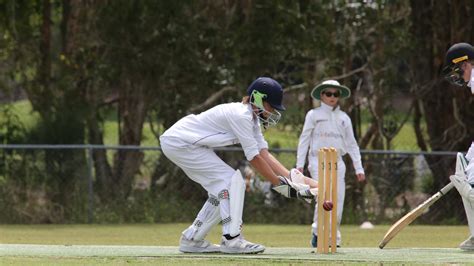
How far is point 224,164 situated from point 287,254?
961 millimetres

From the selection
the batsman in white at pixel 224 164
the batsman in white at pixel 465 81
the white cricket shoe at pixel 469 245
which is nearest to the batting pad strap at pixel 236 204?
the batsman in white at pixel 224 164

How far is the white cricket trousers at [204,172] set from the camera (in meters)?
10.9

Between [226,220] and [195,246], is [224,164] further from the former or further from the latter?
[195,246]

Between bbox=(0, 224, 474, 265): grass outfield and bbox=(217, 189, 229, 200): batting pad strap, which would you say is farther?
bbox=(217, 189, 229, 200): batting pad strap

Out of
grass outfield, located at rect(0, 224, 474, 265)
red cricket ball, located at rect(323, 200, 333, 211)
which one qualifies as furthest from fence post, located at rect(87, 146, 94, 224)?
red cricket ball, located at rect(323, 200, 333, 211)

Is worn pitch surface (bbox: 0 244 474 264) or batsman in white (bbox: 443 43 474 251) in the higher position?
batsman in white (bbox: 443 43 474 251)

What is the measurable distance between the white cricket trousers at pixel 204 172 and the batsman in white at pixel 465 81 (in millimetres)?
2060

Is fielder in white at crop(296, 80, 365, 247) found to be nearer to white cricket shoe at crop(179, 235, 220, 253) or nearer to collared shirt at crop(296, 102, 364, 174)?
collared shirt at crop(296, 102, 364, 174)

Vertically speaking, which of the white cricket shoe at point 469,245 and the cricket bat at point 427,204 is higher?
the cricket bat at point 427,204

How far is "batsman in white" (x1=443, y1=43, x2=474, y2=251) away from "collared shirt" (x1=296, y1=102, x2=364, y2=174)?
2.07m

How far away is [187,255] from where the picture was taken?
1077 centimetres

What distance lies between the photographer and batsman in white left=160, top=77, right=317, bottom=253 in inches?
424

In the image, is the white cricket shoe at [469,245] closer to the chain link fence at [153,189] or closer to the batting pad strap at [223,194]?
the batting pad strap at [223,194]

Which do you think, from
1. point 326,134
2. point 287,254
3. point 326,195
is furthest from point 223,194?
point 326,134
